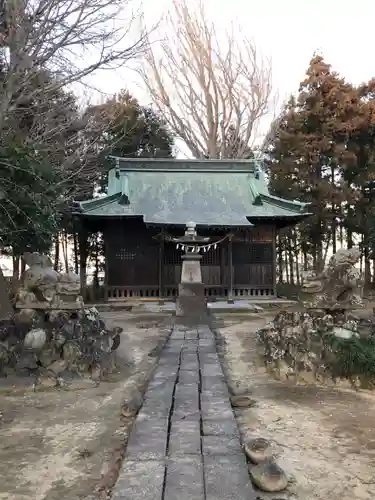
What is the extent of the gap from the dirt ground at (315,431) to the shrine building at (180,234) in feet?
35.9

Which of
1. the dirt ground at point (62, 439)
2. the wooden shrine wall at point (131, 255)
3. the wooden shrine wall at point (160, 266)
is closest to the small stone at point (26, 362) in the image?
the dirt ground at point (62, 439)

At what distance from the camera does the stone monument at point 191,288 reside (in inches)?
456

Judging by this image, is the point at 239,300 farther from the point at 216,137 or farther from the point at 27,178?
the point at 216,137

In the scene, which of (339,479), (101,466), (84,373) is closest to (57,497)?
(101,466)

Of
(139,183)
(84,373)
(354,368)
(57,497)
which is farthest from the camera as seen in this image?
(139,183)

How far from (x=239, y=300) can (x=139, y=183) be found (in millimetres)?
6818

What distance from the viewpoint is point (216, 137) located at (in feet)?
92.9

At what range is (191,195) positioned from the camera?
19.5 metres

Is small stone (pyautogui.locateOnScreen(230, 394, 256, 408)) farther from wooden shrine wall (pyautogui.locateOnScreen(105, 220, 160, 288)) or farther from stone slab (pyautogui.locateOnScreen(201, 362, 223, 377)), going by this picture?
wooden shrine wall (pyautogui.locateOnScreen(105, 220, 160, 288))

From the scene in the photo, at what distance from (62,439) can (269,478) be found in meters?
1.95

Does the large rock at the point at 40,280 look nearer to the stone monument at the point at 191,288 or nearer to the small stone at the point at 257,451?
the stone monument at the point at 191,288

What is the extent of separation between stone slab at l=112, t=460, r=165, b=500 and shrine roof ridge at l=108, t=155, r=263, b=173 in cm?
1845

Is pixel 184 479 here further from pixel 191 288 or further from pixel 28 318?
pixel 191 288

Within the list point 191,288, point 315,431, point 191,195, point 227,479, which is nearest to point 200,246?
point 191,288
